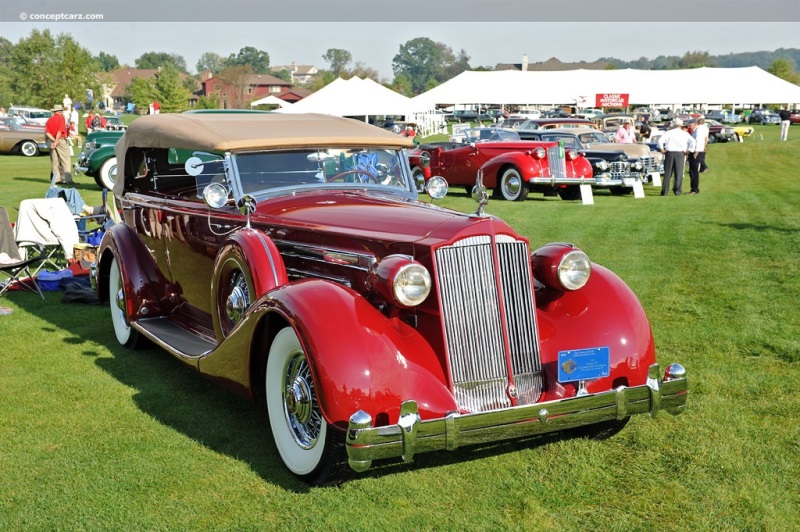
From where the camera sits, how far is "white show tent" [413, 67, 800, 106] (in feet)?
137

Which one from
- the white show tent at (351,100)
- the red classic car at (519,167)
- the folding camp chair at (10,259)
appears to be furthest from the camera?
the white show tent at (351,100)

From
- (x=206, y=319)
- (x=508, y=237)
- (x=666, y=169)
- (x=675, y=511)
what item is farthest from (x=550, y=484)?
(x=666, y=169)

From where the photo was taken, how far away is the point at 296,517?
12.6 feet

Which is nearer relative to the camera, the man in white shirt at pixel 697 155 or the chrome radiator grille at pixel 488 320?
the chrome radiator grille at pixel 488 320

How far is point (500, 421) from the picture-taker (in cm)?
385

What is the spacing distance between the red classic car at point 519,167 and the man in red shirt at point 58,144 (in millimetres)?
8274

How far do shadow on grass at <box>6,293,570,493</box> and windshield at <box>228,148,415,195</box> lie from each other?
1.55 m

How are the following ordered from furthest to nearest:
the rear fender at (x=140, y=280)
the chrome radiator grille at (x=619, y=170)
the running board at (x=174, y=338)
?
the chrome radiator grille at (x=619, y=170), the rear fender at (x=140, y=280), the running board at (x=174, y=338)

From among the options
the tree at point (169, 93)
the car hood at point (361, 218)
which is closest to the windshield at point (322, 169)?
the car hood at point (361, 218)

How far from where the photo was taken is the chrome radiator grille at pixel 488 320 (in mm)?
4188

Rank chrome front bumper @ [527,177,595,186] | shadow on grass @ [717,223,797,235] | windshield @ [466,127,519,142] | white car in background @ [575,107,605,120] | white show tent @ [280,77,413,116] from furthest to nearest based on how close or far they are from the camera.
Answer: white car in background @ [575,107,605,120]
white show tent @ [280,77,413,116]
windshield @ [466,127,519,142]
chrome front bumper @ [527,177,595,186]
shadow on grass @ [717,223,797,235]

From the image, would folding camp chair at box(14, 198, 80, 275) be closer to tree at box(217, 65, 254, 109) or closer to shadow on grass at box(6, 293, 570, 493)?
shadow on grass at box(6, 293, 570, 493)

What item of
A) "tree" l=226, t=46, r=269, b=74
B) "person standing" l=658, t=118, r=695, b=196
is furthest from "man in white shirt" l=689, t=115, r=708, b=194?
"tree" l=226, t=46, r=269, b=74

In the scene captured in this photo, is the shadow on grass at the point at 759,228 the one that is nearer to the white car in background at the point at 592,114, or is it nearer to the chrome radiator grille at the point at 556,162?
the chrome radiator grille at the point at 556,162
